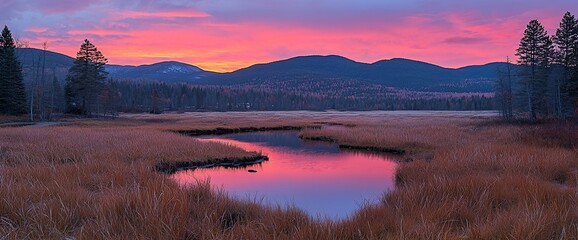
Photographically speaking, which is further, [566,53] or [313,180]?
[566,53]

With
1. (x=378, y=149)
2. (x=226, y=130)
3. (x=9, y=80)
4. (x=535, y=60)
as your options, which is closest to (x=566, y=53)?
(x=535, y=60)

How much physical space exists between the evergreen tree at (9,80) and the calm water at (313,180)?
41916mm

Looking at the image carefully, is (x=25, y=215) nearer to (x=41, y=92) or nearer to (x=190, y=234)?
(x=190, y=234)

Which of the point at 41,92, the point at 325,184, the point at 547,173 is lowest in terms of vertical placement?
the point at 325,184

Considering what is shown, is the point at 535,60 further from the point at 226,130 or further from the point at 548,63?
the point at 226,130

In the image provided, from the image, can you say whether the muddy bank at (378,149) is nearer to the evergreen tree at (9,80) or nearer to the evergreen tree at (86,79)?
the evergreen tree at (9,80)

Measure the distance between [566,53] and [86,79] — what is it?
62.6 meters

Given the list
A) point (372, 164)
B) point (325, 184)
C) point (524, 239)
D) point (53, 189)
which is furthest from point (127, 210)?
point (372, 164)

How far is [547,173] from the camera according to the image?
1189 centimetres

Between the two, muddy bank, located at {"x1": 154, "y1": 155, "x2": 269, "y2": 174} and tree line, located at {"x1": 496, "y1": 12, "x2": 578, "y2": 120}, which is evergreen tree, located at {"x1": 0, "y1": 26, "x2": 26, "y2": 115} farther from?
tree line, located at {"x1": 496, "y1": 12, "x2": 578, "y2": 120}

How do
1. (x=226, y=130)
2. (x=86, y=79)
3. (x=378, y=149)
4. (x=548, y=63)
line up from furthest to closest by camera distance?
(x=86, y=79)
(x=548, y=63)
(x=226, y=130)
(x=378, y=149)

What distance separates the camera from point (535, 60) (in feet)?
159

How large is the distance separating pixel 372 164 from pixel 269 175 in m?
5.82

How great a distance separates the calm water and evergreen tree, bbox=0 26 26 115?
41.9 metres
